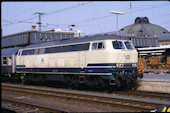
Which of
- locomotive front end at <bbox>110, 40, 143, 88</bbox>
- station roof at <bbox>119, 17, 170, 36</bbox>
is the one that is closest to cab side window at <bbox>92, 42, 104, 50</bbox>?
locomotive front end at <bbox>110, 40, 143, 88</bbox>

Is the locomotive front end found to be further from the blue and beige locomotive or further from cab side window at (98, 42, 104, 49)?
cab side window at (98, 42, 104, 49)

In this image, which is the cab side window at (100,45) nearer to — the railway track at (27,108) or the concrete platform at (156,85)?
the concrete platform at (156,85)

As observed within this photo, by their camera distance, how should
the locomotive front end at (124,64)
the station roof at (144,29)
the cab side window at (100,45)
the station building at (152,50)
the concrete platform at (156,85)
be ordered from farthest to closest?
the station roof at (144,29), the station building at (152,50), the cab side window at (100,45), the concrete platform at (156,85), the locomotive front end at (124,64)

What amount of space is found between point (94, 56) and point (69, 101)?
4.30 m

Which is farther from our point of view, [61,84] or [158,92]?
[61,84]

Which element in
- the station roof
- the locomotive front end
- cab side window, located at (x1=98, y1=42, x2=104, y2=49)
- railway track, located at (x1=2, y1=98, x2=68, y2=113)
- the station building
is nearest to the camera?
railway track, located at (x1=2, y1=98, x2=68, y2=113)

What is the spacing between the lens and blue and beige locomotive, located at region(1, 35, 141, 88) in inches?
637

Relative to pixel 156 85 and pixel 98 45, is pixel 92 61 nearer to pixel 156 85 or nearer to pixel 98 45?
pixel 98 45

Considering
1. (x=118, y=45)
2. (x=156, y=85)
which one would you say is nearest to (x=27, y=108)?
(x=118, y=45)

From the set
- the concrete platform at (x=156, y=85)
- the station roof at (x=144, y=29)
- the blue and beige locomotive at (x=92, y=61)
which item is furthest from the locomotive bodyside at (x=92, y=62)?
the station roof at (x=144, y=29)

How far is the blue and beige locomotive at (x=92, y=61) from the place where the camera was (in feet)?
53.1

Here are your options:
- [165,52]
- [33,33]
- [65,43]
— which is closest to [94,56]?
[65,43]

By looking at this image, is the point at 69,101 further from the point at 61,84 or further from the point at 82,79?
the point at 61,84

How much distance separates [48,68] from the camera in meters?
20.9
